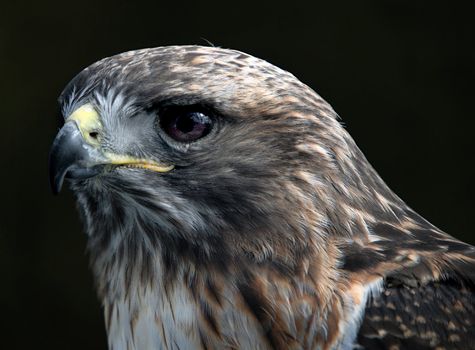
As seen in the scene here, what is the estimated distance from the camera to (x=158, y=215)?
95.8 inches

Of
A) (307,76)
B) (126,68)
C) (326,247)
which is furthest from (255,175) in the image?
(307,76)

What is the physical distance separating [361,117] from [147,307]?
305cm

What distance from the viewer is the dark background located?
5211mm

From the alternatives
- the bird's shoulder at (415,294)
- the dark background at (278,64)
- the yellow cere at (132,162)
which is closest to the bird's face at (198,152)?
the yellow cere at (132,162)

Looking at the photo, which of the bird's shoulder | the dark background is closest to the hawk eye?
the bird's shoulder

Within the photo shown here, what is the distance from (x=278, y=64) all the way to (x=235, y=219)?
113 inches

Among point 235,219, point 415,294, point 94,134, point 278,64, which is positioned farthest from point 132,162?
point 278,64

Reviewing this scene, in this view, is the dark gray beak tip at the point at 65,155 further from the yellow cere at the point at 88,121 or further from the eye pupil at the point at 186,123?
the eye pupil at the point at 186,123

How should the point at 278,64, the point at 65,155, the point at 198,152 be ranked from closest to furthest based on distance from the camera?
the point at 65,155, the point at 198,152, the point at 278,64

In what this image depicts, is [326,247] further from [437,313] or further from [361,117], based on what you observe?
[361,117]

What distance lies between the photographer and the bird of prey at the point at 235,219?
2.33 m

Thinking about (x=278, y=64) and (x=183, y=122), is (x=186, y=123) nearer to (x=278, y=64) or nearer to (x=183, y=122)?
(x=183, y=122)

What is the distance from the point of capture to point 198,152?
7.89 feet

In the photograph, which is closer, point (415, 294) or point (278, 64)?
point (415, 294)
